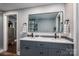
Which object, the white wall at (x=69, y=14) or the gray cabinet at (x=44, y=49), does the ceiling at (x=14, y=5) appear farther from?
the gray cabinet at (x=44, y=49)

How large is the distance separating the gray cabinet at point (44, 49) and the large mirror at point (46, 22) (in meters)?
0.23

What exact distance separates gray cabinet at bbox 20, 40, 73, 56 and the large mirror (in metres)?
0.23

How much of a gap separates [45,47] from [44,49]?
0.04 meters

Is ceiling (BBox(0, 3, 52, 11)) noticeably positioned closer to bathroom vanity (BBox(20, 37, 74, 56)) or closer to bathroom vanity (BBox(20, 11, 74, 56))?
bathroom vanity (BBox(20, 11, 74, 56))

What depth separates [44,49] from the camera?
1.42 m

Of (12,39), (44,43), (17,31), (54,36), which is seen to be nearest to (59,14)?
(54,36)

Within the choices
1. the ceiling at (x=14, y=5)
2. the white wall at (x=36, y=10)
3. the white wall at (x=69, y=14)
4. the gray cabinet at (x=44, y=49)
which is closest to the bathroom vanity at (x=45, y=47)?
the gray cabinet at (x=44, y=49)

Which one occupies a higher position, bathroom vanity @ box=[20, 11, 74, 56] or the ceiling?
the ceiling

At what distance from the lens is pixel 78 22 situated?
1374 millimetres

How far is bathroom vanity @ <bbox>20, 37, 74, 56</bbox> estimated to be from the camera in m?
1.38

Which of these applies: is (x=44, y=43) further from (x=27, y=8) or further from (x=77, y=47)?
(x=27, y=8)

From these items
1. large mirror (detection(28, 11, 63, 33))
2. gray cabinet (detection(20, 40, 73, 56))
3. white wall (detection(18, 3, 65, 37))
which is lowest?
gray cabinet (detection(20, 40, 73, 56))

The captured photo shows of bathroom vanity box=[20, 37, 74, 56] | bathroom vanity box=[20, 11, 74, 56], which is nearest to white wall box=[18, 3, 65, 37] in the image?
bathroom vanity box=[20, 11, 74, 56]

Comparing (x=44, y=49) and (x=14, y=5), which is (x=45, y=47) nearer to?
(x=44, y=49)
